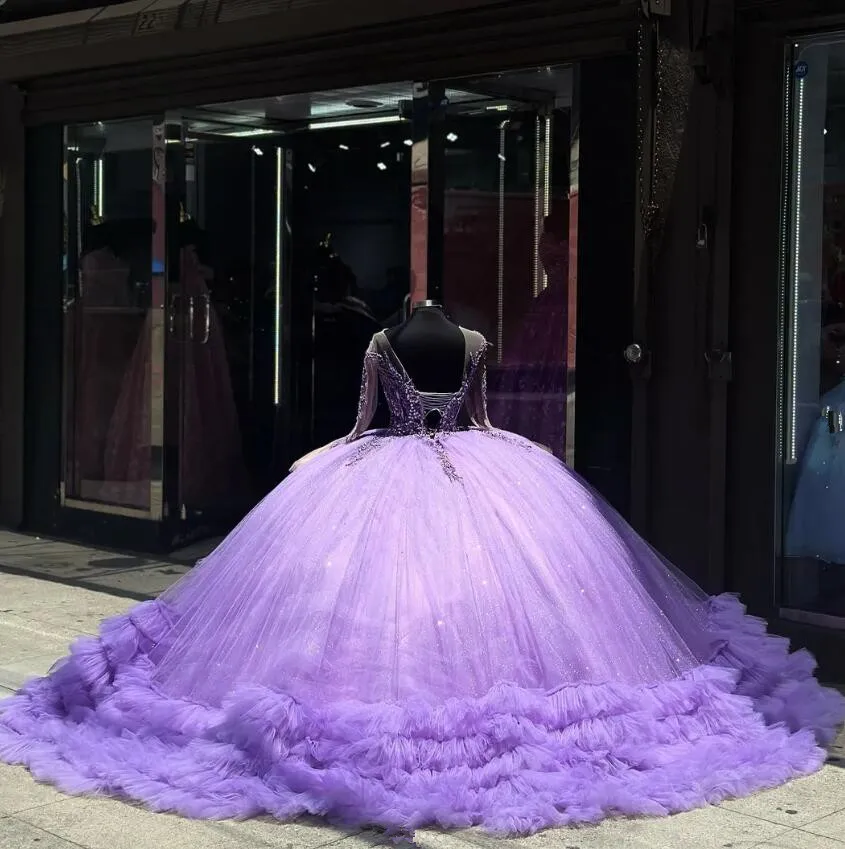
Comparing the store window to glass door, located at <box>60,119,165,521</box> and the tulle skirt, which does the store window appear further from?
the tulle skirt

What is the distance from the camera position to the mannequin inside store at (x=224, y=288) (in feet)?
27.8

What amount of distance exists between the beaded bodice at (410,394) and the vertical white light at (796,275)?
4.81ft

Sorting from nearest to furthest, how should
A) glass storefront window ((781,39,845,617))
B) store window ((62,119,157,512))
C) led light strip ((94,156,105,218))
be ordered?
glass storefront window ((781,39,845,617))
store window ((62,119,157,512))
led light strip ((94,156,105,218))

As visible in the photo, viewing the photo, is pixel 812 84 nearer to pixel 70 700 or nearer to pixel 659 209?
pixel 659 209

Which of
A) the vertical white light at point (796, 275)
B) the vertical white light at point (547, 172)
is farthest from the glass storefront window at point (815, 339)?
the vertical white light at point (547, 172)

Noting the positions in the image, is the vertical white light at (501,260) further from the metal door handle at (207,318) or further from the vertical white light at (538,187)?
the metal door handle at (207,318)

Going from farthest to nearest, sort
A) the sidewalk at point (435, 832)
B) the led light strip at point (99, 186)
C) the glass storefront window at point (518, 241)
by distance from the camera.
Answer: the led light strip at point (99, 186), the glass storefront window at point (518, 241), the sidewalk at point (435, 832)

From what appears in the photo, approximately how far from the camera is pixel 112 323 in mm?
8984

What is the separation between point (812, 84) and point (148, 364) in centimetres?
470

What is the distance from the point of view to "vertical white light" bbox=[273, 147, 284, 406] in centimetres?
909

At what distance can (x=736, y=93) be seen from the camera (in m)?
5.78

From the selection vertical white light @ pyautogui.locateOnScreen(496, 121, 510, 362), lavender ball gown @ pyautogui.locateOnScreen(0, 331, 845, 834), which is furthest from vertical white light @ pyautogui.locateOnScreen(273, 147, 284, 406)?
lavender ball gown @ pyautogui.locateOnScreen(0, 331, 845, 834)

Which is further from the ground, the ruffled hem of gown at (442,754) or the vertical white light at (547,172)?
→ the vertical white light at (547,172)

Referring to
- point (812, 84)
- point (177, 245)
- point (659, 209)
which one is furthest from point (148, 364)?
point (812, 84)
